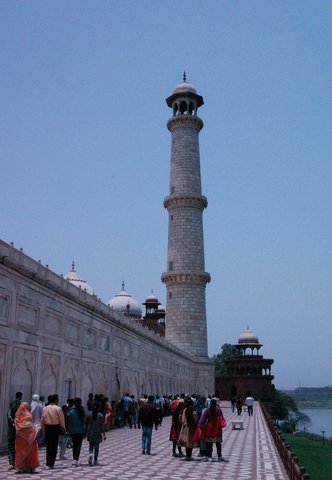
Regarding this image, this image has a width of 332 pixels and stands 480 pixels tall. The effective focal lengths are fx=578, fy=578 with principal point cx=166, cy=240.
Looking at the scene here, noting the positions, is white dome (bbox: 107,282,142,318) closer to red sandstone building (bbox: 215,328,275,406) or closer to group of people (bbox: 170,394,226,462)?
red sandstone building (bbox: 215,328,275,406)

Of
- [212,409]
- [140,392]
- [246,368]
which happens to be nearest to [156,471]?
[212,409]

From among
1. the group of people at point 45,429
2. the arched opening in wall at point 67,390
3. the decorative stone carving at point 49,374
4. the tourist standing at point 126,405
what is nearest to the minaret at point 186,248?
the tourist standing at point 126,405

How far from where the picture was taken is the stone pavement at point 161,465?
28.4ft

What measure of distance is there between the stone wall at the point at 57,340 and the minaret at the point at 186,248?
12224 mm

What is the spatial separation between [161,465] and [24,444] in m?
2.57

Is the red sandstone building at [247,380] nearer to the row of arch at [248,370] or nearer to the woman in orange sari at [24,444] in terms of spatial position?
the row of arch at [248,370]

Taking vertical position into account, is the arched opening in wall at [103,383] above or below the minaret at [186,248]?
below

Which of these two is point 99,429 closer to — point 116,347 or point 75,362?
point 75,362

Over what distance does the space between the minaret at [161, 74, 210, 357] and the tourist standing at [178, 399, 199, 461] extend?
2473 cm

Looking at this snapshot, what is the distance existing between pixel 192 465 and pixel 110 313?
29.5 feet

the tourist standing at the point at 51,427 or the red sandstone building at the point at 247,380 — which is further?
the red sandstone building at the point at 247,380

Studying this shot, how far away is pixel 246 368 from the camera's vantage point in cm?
5116

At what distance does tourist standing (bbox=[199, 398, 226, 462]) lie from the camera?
10641 millimetres

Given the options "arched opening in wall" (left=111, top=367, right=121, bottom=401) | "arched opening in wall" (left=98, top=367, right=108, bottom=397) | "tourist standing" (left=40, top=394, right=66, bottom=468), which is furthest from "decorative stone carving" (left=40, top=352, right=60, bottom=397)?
"arched opening in wall" (left=111, top=367, right=121, bottom=401)
